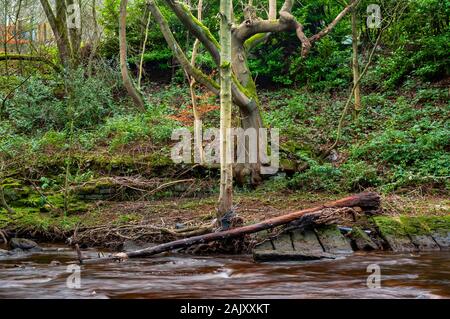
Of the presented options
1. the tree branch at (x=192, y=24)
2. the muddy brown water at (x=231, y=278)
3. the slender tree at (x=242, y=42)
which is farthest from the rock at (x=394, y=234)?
the tree branch at (x=192, y=24)

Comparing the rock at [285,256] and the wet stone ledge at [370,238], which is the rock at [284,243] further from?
the rock at [285,256]

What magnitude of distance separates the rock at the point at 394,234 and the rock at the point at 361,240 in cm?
28

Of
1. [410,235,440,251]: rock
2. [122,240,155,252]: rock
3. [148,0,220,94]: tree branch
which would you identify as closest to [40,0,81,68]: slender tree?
[148,0,220,94]: tree branch

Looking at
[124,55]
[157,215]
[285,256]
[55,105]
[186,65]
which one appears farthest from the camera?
[55,105]

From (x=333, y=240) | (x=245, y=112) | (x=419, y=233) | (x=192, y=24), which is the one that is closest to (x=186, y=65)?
(x=192, y=24)

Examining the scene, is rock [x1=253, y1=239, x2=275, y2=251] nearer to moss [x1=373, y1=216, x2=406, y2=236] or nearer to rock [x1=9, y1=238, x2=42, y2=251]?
moss [x1=373, y1=216, x2=406, y2=236]

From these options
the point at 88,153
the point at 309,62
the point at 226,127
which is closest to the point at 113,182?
the point at 88,153

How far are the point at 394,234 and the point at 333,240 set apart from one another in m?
1.16

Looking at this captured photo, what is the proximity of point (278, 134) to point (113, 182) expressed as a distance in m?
5.12

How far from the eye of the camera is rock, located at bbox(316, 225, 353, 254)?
9.25m

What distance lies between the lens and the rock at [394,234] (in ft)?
30.9

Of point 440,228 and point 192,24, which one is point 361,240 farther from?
point 192,24

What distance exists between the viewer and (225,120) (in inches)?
370

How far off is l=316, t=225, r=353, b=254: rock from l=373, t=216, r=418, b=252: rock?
74cm
